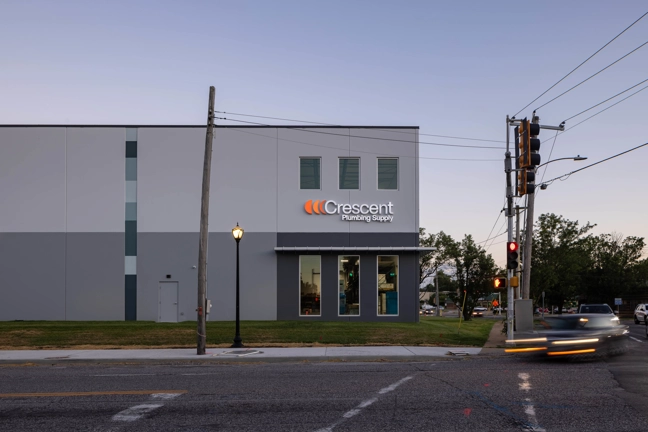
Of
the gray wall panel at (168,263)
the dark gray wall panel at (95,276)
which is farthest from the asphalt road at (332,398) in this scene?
the dark gray wall panel at (95,276)

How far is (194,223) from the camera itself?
32.4m

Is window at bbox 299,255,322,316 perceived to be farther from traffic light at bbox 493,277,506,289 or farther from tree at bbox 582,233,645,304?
tree at bbox 582,233,645,304

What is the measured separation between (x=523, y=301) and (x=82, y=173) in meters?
23.0

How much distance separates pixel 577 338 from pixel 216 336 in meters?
13.3

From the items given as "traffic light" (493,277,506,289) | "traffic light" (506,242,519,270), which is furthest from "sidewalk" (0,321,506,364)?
"traffic light" (506,242,519,270)

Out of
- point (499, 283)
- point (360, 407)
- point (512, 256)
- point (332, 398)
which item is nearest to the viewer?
point (360, 407)

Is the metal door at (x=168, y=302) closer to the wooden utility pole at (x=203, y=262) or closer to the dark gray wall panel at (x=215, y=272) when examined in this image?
the dark gray wall panel at (x=215, y=272)

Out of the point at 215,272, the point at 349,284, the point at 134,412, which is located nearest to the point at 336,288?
the point at 349,284

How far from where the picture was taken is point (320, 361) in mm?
17625

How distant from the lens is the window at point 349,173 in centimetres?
3278

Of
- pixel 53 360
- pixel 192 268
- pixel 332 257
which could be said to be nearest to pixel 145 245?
pixel 192 268

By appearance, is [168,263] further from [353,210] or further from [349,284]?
[353,210]

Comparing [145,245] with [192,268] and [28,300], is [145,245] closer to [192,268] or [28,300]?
[192,268]

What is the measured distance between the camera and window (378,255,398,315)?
32781mm
